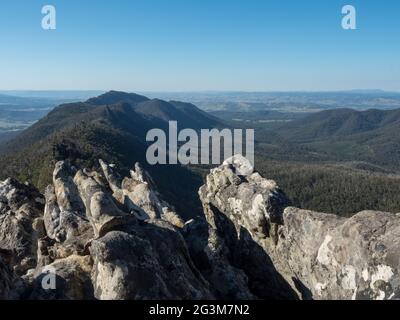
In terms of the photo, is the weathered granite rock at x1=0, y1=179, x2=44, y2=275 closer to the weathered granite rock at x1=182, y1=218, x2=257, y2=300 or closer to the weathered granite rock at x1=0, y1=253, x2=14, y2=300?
the weathered granite rock at x1=0, y1=253, x2=14, y2=300

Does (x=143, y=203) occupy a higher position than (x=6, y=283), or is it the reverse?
(x=143, y=203)

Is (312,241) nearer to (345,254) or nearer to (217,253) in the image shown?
(345,254)

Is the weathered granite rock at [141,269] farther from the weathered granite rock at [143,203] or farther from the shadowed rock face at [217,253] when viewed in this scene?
the weathered granite rock at [143,203]

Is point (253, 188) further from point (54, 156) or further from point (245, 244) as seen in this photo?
point (54, 156)

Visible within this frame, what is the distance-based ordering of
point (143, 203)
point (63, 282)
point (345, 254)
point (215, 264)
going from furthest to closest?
point (143, 203), point (215, 264), point (345, 254), point (63, 282)

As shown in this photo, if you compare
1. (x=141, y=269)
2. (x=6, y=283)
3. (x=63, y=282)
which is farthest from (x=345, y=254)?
(x=6, y=283)

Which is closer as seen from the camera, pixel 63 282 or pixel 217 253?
pixel 63 282
